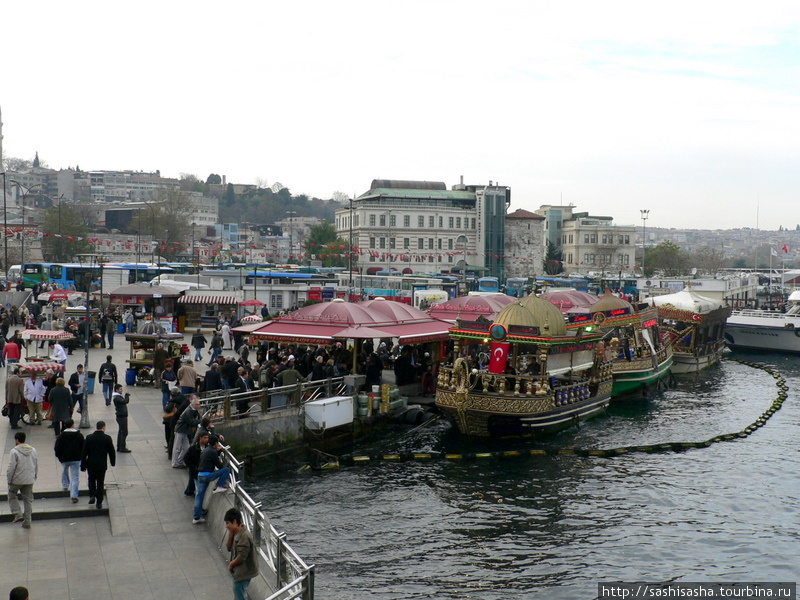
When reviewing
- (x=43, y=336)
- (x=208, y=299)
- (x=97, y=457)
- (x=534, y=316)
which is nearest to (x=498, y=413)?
(x=534, y=316)

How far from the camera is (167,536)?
13758mm

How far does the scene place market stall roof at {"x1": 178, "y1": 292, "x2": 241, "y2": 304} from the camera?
4494 centimetres

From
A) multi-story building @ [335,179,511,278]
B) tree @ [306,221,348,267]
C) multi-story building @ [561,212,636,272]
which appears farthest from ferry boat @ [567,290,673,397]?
multi-story building @ [561,212,636,272]

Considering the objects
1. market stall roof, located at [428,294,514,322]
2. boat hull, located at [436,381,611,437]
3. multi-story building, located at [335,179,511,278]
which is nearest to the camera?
boat hull, located at [436,381,611,437]

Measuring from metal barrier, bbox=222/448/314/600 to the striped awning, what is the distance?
32.4m

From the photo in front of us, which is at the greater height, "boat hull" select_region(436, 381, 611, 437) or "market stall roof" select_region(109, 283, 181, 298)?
"market stall roof" select_region(109, 283, 181, 298)

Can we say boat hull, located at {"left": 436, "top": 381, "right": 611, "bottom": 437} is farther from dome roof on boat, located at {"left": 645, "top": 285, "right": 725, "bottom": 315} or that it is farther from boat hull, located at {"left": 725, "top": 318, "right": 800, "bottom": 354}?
boat hull, located at {"left": 725, "top": 318, "right": 800, "bottom": 354}

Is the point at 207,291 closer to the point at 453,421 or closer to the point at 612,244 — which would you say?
the point at 453,421

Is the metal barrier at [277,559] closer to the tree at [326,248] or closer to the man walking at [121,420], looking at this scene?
the man walking at [121,420]

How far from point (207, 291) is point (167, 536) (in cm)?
3361

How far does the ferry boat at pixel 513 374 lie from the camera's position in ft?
82.6

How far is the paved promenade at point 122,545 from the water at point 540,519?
2508 millimetres

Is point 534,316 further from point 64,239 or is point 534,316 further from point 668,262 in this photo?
point 668,262

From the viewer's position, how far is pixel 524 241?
114 metres
